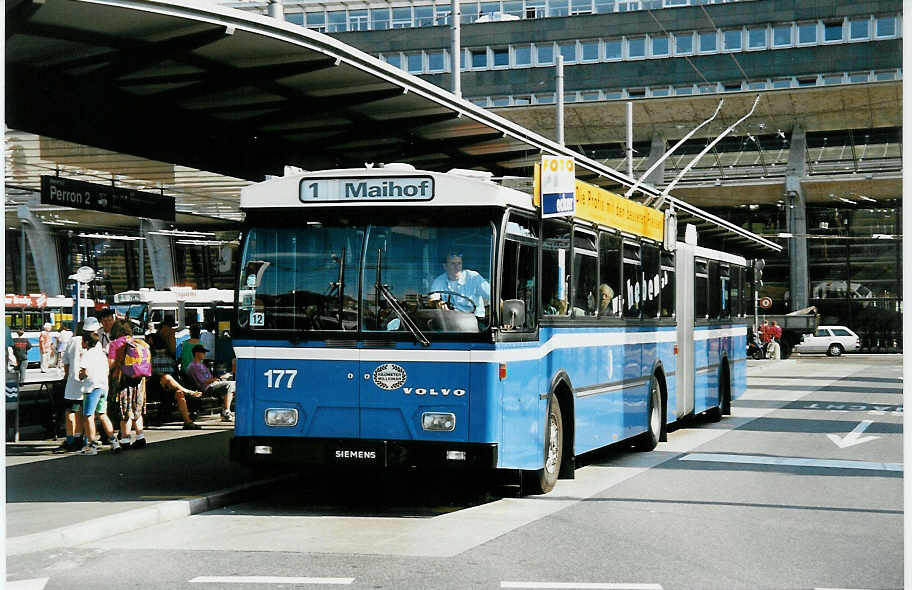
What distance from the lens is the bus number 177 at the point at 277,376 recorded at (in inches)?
415

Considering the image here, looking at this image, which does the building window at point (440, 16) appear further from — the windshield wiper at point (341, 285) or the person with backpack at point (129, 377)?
the windshield wiper at point (341, 285)

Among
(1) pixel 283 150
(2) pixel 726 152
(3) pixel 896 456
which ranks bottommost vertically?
(3) pixel 896 456

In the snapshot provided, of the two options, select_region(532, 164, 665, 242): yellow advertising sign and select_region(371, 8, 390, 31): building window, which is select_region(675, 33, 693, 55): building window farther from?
select_region(532, 164, 665, 242): yellow advertising sign

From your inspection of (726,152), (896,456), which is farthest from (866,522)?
(726,152)

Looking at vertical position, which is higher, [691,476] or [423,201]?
[423,201]

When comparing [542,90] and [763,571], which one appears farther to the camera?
[542,90]

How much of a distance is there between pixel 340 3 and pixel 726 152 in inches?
806

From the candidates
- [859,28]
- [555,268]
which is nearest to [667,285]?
[555,268]

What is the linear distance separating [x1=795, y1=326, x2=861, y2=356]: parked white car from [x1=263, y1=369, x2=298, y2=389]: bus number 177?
5086 centimetres

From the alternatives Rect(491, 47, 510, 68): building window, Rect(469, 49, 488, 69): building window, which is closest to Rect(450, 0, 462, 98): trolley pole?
Rect(491, 47, 510, 68): building window

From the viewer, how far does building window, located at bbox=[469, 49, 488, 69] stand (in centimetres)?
6202

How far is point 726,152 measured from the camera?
2333 inches

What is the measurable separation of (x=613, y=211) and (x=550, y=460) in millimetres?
3440

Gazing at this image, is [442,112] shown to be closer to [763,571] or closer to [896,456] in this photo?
[896,456]
